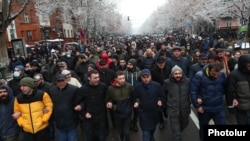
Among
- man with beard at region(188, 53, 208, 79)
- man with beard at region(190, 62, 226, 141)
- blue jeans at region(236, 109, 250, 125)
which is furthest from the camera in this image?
man with beard at region(188, 53, 208, 79)

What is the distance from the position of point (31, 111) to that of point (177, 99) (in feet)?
8.03

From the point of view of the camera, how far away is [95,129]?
5836mm

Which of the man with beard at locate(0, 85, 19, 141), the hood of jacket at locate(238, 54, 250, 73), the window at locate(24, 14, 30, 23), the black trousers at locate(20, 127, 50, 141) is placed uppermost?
the window at locate(24, 14, 30, 23)

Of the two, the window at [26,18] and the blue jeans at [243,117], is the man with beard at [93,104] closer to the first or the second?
the blue jeans at [243,117]

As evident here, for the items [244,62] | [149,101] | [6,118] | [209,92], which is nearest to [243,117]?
[209,92]

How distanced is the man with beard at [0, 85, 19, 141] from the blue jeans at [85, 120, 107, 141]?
48.5 inches

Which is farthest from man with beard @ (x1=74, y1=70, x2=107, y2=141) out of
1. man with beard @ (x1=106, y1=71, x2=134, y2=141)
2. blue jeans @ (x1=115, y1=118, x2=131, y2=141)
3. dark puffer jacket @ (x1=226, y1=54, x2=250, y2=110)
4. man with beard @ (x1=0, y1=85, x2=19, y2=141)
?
dark puffer jacket @ (x1=226, y1=54, x2=250, y2=110)

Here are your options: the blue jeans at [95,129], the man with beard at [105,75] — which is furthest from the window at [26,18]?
the blue jeans at [95,129]

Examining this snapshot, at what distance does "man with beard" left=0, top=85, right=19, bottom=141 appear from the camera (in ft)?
17.5

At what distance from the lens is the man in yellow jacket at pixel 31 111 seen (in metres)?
5.12

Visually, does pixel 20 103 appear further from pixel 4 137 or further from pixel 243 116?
pixel 243 116

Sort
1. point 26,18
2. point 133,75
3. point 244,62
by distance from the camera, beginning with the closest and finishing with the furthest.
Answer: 1. point 244,62
2. point 133,75
3. point 26,18

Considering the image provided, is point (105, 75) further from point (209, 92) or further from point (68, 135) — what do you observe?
point (209, 92)

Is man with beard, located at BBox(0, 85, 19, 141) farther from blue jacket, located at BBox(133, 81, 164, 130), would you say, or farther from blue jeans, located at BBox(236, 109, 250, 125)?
blue jeans, located at BBox(236, 109, 250, 125)
